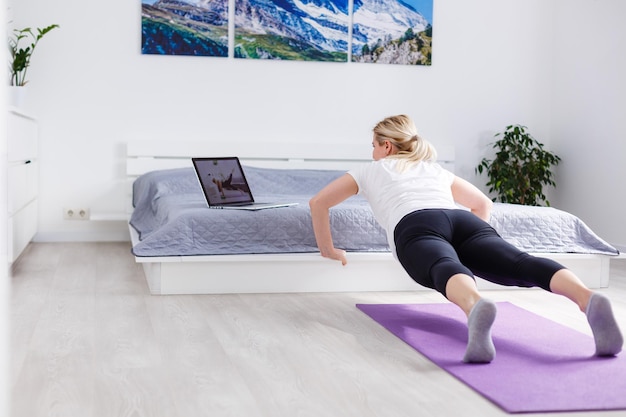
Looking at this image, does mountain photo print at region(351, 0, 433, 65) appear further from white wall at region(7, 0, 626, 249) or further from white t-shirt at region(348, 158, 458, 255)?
white t-shirt at region(348, 158, 458, 255)

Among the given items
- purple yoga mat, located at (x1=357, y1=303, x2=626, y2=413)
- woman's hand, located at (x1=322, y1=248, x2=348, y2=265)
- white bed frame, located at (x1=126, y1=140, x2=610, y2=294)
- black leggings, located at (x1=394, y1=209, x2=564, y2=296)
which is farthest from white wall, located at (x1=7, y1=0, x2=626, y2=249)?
black leggings, located at (x1=394, y1=209, x2=564, y2=296)

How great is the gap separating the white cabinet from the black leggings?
5.64ft

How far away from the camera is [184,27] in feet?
16.8

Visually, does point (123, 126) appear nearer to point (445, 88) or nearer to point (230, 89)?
point (230, 89)

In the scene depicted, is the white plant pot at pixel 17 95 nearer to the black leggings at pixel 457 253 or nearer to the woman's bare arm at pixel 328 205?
the woman's bare arm at pixel 328 205

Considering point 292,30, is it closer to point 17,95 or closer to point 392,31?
point 392,31

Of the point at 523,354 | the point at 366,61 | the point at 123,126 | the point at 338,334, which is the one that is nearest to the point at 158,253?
the point at 338,334

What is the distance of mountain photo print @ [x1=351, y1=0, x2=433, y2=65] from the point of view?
542 cm

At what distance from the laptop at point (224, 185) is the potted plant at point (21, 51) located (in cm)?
177

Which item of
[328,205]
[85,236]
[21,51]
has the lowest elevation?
[85,236]

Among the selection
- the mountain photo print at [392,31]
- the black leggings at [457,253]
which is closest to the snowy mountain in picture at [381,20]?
the mountain photo print at [392,31]

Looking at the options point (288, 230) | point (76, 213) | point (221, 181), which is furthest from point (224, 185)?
point (76, 213)

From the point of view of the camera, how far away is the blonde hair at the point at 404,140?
2.92 metres

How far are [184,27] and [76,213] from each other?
1.42 m
